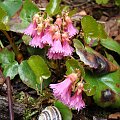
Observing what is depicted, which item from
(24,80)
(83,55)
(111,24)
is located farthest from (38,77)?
(111,24)

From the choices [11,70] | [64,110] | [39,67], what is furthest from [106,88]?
[11,70]

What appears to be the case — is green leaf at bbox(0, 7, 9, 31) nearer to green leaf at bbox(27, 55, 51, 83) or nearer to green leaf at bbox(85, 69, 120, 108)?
green leaf at bbox(27, 55, 51, 83)

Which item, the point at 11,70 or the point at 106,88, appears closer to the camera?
the point at 106,88

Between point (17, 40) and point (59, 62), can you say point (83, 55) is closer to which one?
point (59, 62)

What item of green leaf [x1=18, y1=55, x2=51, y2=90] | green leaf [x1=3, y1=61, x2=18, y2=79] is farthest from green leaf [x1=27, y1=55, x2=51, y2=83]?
green leaf [x1=3, y1=61, x2=18, y2=79]

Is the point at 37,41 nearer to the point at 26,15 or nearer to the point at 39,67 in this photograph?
the point at 39,67

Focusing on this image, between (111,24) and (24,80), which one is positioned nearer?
(24,80)
